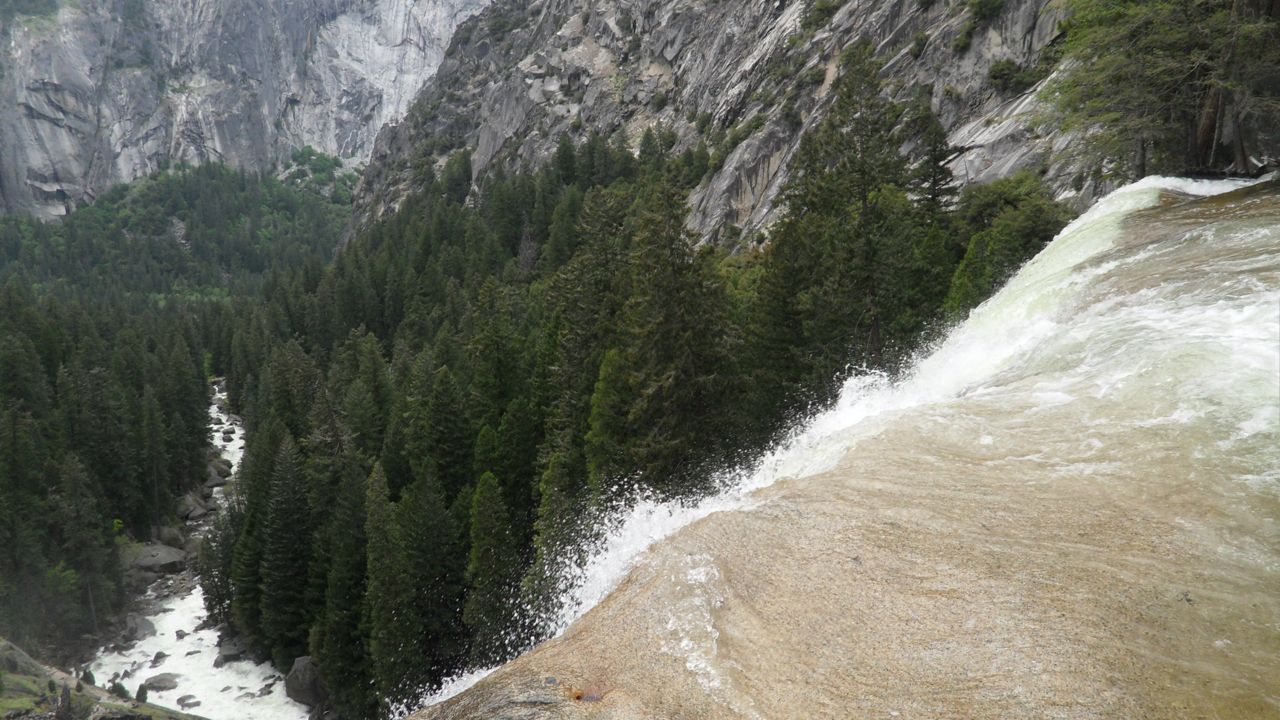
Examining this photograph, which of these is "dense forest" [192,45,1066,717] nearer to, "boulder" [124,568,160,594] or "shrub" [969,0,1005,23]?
"shrub" [969,0,1005,23]

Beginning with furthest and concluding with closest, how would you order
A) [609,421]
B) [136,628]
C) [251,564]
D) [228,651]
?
Answer: [136,628]
[228,651]
[251,564]
[609,421]

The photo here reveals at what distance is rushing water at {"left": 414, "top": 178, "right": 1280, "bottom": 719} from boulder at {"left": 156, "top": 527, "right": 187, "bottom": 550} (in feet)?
228

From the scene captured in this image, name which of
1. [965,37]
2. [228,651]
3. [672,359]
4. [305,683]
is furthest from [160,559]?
[965,37]

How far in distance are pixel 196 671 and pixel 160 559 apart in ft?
64.2

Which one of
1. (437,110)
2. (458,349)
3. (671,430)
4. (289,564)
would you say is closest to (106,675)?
(289,564)

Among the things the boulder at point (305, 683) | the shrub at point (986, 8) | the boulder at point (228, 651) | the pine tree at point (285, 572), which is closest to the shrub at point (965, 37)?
the shrub at point (986, 8)

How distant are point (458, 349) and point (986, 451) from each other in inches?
2242

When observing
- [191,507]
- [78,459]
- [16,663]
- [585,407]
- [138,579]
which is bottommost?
[138,579]

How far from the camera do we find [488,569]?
106 feet

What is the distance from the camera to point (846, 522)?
1044 centimetres

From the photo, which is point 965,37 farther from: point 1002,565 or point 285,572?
point 285,572

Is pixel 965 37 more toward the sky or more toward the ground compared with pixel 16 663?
more toward the sky

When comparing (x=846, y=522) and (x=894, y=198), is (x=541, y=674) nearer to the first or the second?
(x=846, y=522)

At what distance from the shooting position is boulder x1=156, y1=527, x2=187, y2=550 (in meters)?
69.4
